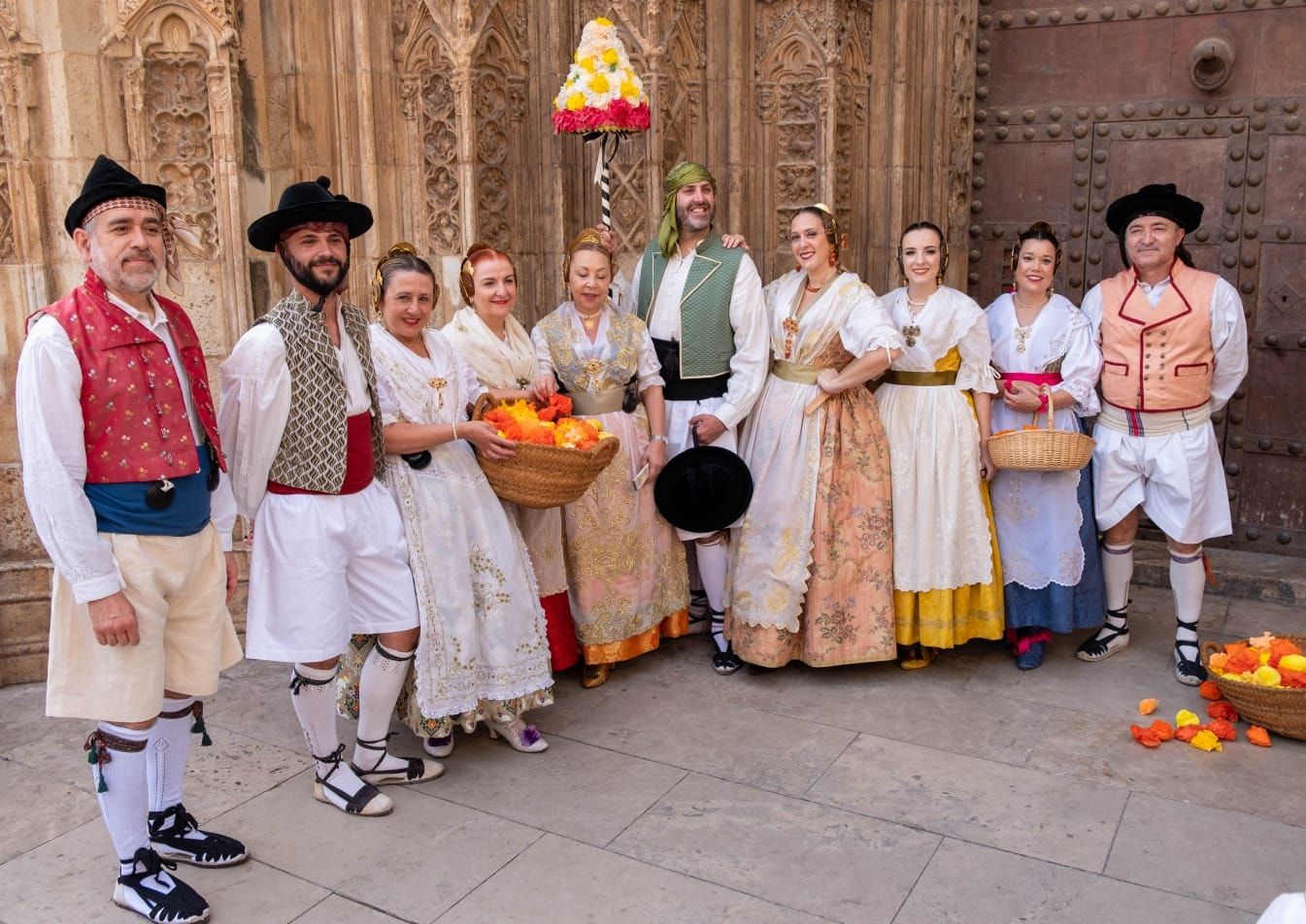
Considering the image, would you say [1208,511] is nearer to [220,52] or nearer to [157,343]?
[157,343]

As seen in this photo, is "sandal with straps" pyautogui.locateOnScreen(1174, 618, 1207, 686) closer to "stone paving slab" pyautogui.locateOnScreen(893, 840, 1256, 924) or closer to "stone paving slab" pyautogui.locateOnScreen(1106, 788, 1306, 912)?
"stone paving slab" pyautogui.locateOnScreen(1106, 788, 1306, 912)

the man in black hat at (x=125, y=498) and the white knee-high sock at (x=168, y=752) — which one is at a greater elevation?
the man in black hat at (x=125, y=498)

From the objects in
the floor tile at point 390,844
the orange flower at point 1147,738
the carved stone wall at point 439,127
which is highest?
the carved stone wall at point 439,127

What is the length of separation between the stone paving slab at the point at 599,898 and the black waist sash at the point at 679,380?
80.6 inches

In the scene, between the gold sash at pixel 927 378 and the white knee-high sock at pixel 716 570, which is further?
the white knee-high sock at pixel 716 570

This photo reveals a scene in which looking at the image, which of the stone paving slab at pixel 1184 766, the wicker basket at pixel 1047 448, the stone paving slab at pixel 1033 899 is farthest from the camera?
the wicker basket at pixel 1047 448

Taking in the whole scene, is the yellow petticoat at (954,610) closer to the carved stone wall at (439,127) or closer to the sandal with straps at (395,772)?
the carved stone wall at (439,127)

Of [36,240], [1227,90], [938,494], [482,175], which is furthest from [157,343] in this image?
[1227,90]

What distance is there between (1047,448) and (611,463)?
1.64 metres

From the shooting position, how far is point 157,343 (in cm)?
302

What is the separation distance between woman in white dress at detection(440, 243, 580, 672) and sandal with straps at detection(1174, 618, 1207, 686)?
95.2 inches

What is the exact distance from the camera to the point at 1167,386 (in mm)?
4578

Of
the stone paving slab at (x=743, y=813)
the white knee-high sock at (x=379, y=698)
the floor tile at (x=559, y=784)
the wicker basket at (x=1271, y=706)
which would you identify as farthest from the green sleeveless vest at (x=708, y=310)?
the wicker basket at (x=1271, y=706)

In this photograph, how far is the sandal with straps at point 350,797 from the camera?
3.62 m
